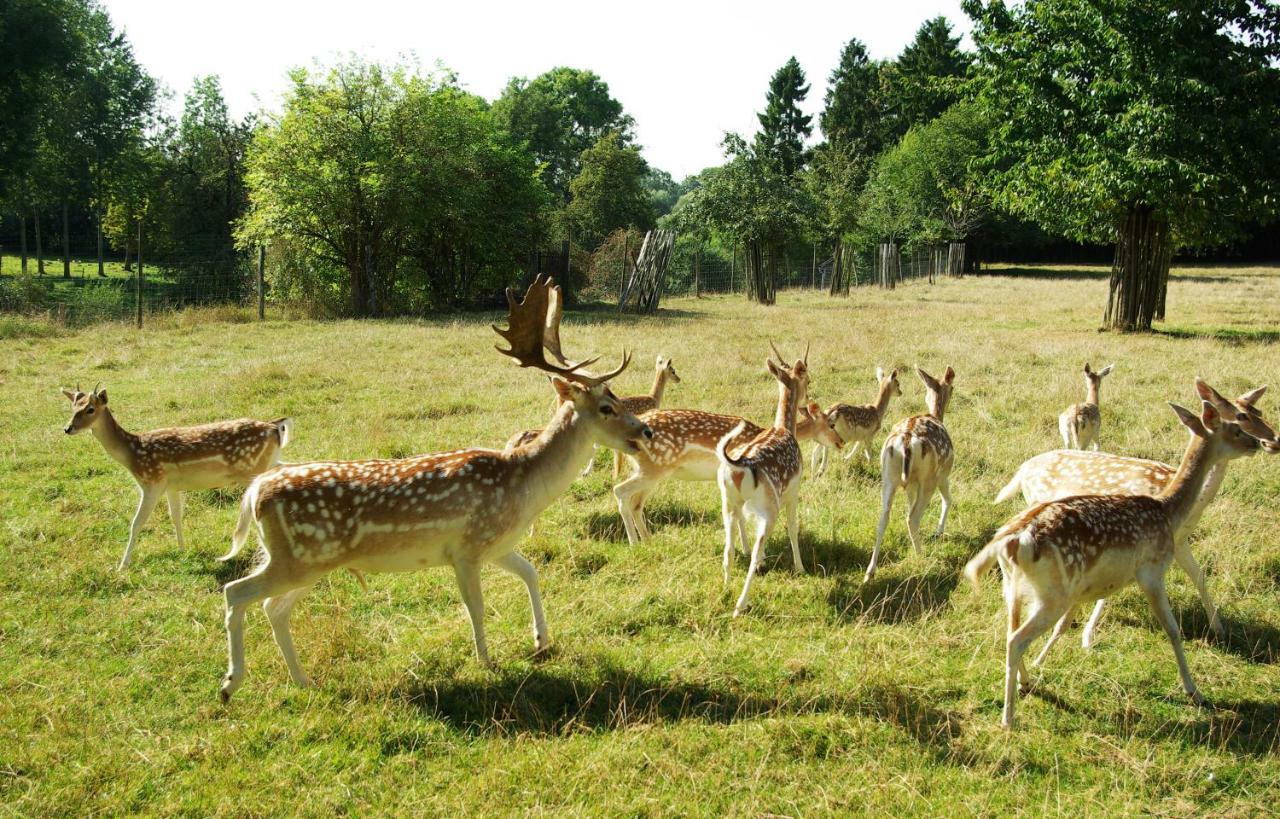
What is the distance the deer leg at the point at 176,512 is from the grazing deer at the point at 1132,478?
18.6ft

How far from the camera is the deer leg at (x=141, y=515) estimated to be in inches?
Answer: 226

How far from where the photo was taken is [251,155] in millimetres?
22625

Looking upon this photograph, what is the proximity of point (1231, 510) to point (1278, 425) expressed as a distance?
9.60 ft

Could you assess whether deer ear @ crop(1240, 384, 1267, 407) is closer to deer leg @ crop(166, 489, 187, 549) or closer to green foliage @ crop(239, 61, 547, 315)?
deer leg @ crop(166, 489, 187, 549)

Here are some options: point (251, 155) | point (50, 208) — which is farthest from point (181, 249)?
point (251, 155)

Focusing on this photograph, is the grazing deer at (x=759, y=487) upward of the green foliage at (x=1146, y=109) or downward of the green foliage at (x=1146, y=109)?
downward

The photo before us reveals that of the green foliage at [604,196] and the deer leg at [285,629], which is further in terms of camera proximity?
the green foliage at [604,196]

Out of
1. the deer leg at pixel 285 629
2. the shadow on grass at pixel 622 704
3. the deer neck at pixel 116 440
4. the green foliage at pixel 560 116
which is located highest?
the green foliage at pixel 560 116

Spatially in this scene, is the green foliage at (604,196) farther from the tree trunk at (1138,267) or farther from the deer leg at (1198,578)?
the deer leg at (1198,578)

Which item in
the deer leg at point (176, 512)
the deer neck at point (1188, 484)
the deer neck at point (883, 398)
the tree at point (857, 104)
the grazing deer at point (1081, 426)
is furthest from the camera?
the tree at point (857, 104)

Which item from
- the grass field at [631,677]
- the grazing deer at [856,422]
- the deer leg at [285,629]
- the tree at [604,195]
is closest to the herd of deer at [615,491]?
the deer leg at [285,629]

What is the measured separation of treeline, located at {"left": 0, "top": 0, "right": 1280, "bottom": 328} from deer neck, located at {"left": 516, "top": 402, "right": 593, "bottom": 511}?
41.0 ft

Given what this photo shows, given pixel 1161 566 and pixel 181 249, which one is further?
pixel 181 249

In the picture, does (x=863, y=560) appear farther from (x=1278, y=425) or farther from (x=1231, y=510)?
(x=1278, y=425)
